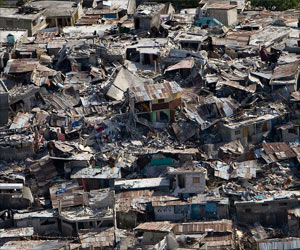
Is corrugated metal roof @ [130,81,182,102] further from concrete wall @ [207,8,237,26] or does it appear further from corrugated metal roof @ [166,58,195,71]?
concrete wall @ [207,8,237,26]

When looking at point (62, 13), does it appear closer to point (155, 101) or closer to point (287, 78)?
point (155, 101)

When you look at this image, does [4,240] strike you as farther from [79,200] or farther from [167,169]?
[167,169]

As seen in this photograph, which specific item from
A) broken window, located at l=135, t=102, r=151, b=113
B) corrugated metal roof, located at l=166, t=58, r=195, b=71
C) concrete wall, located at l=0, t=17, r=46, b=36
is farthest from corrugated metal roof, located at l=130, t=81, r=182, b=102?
concrete wall, located at l=0, t=17, r=46, b=36

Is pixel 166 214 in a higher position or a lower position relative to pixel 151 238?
→ higher

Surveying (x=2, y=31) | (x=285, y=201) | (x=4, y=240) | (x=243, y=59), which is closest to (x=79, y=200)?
(x=4, y=240)

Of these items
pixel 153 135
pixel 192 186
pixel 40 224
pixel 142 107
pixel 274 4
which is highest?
pixel 274 4

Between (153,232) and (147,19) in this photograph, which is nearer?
(153,232)

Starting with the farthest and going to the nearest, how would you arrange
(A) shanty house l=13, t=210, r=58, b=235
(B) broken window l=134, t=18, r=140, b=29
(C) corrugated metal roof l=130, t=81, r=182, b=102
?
(B) broken window l=134, t=18, r=140, b=29 → (C) corrugated metal roof l=130, t=81, r=182, b=102 → (A) shanty house l=13, t=210, r=58, b=235

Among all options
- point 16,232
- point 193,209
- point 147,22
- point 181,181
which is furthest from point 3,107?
point 147,22
